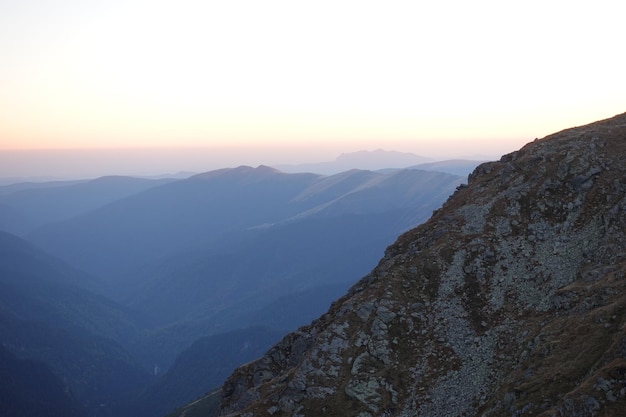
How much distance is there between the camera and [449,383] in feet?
170

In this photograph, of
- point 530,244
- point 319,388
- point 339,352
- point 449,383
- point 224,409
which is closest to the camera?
point 449,383

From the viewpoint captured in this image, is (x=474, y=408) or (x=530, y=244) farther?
(x=530, y=244)

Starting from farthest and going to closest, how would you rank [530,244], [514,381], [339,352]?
[530,244], [339,352], [514,381]

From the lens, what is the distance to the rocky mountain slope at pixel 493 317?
43844 millimetres

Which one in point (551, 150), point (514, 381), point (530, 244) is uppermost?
point (551, 150)

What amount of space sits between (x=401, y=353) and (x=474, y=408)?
11.8 meters

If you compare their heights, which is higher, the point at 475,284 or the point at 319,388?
the point at 475,284

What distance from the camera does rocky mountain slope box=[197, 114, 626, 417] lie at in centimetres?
4384

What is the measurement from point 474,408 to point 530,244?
87.9 ft

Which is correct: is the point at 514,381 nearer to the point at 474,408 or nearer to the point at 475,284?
the point at 474,408

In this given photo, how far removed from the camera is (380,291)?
66.2 m

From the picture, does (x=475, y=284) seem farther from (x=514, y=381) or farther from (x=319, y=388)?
(x=319, y=388)

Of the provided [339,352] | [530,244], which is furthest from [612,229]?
[339,352]

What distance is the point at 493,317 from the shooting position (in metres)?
58.0
